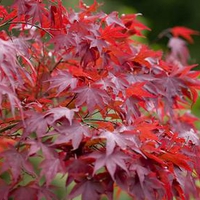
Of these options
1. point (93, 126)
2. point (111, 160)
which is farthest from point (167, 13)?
point (111, 160)

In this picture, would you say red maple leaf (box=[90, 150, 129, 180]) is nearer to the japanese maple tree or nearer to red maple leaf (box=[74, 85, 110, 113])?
the japanese maple tree

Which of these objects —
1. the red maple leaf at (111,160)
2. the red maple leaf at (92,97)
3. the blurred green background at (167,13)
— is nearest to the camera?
the red maple leaf at (111,160)

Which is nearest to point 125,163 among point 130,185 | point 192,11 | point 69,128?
point 130,185

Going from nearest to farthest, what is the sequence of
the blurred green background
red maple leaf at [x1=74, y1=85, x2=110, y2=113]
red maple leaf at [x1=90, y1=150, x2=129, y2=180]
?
1. red maple leaf at [x1=90, y1=150, x2=129, y2=180]
2. red maple leaf at [x1=74, y1=85, x2=110, y2=113]
3. the blurred green background

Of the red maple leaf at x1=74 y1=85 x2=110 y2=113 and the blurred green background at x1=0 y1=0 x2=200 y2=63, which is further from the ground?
the red maple leaf at x1=74 y1=85 x2=110 y2=113

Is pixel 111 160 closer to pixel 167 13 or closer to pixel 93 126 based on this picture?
pixel 93 126

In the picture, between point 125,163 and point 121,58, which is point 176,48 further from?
point 125,163

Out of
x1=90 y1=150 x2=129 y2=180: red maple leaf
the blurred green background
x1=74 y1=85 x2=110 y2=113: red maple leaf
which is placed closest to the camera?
x1=90 y1=150 x2=129 y2=180: red maple leaf

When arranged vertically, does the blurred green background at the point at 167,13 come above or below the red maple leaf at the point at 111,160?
below

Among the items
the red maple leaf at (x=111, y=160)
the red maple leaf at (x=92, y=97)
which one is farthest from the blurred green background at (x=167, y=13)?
the red maple leaf at (x=111, y=160)

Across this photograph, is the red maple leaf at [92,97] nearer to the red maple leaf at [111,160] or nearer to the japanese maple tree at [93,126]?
the japanese maple tree at [93,126]

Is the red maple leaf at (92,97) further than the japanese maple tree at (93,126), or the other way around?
the red maple leaf at (92,97)

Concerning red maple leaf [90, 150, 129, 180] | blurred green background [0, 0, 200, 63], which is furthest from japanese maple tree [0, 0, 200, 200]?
blurred green background [0, 0, 200, 63]

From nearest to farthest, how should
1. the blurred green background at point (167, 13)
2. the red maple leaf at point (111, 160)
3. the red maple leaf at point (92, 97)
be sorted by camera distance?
the red maple leaf at point (111, 160), the red maple leaf at point (92, 97), the blurred green background at point (167, 13)
